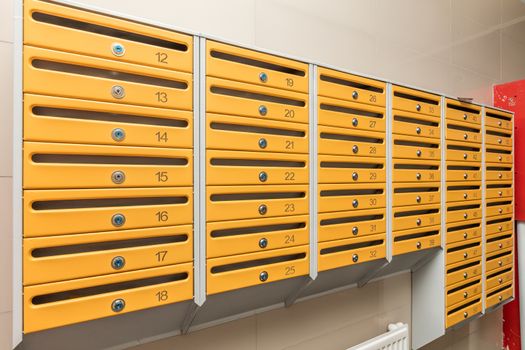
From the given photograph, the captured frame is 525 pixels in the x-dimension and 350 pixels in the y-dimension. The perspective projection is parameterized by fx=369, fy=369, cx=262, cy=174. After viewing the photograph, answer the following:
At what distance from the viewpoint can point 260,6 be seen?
1.26 m

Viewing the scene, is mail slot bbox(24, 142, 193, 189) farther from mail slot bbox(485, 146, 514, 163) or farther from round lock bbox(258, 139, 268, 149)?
mail slot bbox(485, 146, 514, 163)

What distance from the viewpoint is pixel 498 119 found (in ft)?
6.30

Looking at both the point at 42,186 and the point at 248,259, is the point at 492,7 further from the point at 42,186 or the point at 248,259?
the point at 42,186

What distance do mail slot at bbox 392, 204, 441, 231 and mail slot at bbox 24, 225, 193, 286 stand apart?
84cm

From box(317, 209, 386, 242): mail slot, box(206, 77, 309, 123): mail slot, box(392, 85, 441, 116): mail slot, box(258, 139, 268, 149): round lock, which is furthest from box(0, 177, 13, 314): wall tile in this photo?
box(392, 85, 441, 116): mail slot

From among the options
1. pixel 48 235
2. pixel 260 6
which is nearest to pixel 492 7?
pixel 260 6

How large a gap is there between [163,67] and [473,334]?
2260mm

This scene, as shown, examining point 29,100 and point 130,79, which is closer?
point 29,100

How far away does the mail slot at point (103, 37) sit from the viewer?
717 mm

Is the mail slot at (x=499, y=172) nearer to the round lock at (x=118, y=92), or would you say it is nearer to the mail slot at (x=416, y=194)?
the mail slot at (x=416, y=194)

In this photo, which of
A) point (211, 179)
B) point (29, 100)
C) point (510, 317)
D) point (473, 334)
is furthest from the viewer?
point (510, 317)

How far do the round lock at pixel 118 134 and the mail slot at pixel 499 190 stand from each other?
176 cm

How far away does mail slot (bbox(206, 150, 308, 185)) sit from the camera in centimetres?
95

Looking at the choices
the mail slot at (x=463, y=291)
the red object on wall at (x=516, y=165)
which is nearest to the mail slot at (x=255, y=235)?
the mail slot at (x=463, y=291)
